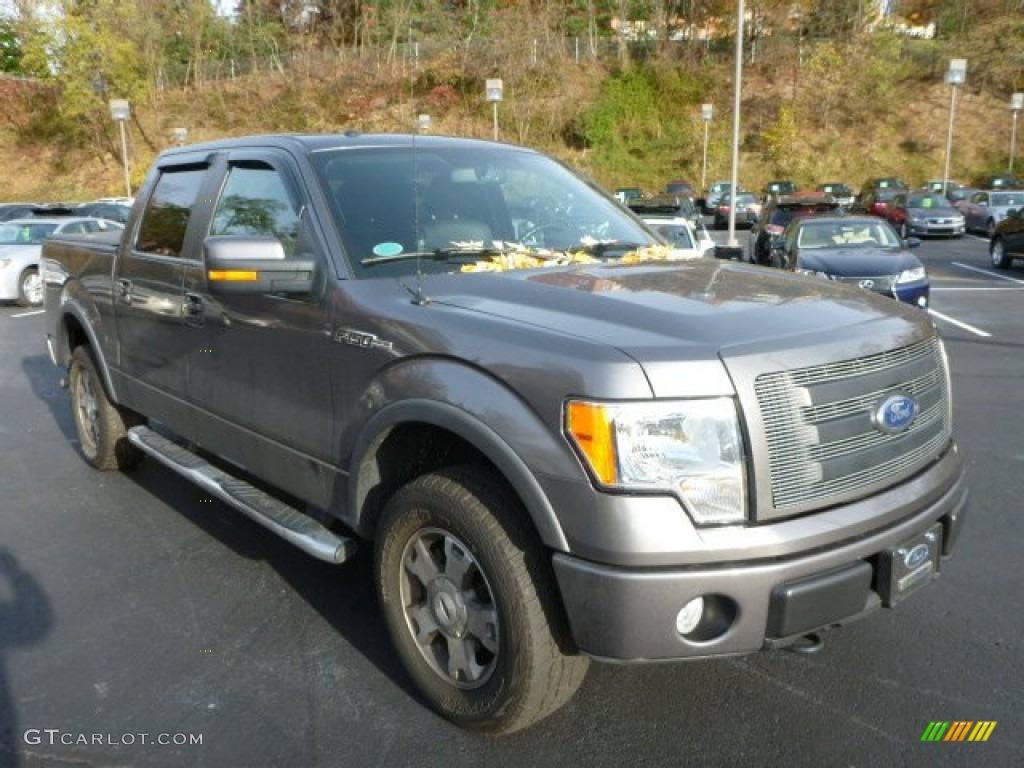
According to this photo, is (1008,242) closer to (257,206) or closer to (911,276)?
(911,276)

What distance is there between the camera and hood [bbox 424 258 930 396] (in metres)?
2.46

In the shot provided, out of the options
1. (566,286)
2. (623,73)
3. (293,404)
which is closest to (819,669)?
(566,286)

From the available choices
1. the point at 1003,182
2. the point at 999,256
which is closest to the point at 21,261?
the point at 999,256

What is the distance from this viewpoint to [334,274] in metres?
3.27

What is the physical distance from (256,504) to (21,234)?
14.9 meters

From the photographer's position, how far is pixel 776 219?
20547 mm

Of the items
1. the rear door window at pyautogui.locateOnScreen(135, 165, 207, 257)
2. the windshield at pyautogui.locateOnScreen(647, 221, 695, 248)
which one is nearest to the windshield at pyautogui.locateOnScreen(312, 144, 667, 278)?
the rear door window at pyautogui.locateOnScreen(135, 165, 207, 257)

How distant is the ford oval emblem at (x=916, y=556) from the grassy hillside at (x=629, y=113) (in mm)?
44978

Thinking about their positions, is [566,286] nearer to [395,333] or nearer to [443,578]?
[395,333]

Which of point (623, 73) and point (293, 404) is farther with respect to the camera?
point (623, 73)

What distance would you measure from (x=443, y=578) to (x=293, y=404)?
101 cm

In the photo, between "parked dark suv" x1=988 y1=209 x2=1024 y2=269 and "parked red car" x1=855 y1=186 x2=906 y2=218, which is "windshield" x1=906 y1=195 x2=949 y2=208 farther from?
"parked dark suv" x1=988 y1=209 x2=1024 y2=269

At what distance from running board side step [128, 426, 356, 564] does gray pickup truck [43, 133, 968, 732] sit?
0.02 m

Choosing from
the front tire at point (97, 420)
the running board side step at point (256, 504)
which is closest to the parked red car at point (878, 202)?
the front tire at point (97, 420)
